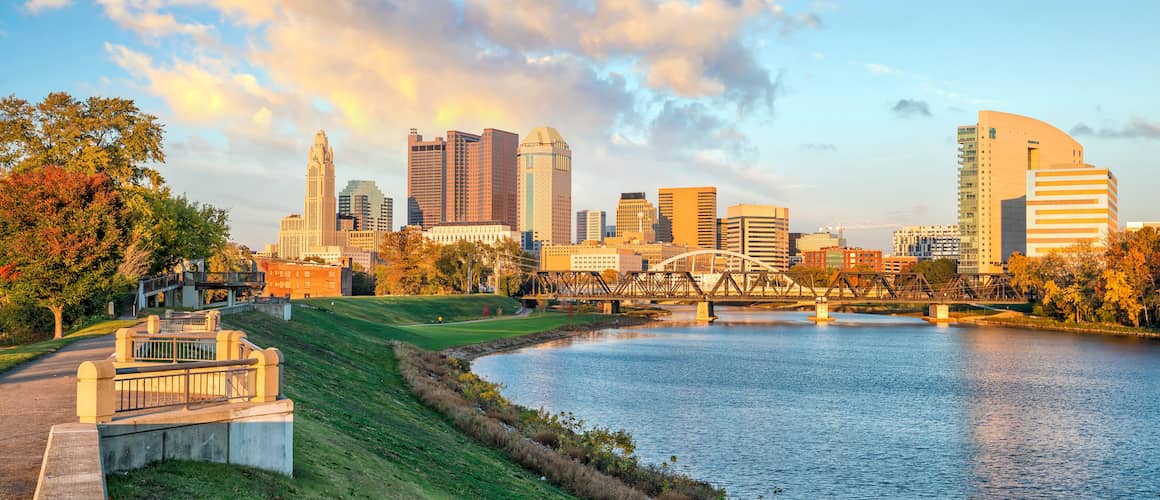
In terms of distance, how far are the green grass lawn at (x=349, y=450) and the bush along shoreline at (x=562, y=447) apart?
2.80 feet

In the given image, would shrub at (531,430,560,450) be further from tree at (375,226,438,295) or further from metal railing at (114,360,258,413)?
tree at (375,226,438,295)

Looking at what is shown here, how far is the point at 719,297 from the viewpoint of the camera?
187m

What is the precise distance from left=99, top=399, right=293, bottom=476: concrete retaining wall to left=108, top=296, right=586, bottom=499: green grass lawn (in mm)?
340

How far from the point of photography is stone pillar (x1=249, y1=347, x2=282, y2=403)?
20.7 metres

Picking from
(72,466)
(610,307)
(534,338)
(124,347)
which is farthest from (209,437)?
→ (610,307)

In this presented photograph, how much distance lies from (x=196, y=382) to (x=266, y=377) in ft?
9.20

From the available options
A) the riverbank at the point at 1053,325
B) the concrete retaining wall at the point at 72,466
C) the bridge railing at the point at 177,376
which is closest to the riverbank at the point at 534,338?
A: the bridge railing at the point at 177,376

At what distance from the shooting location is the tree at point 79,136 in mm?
67312

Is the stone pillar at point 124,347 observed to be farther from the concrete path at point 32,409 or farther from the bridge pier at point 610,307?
the bridge pier at point 610,307

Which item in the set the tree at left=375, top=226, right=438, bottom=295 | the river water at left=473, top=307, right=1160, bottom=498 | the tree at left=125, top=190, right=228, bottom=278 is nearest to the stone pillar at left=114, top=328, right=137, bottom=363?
the river water at left=473, top=307, right=1160, bottom=498

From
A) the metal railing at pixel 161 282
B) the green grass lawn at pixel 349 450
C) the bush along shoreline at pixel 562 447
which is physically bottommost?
the bush along shoreline at pixel 562 447

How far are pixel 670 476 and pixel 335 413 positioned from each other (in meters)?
12.6

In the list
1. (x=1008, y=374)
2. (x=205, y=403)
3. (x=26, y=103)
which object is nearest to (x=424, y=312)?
(x=26, y=103)

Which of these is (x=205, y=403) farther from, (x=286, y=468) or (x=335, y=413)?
(x=335, y=413)
